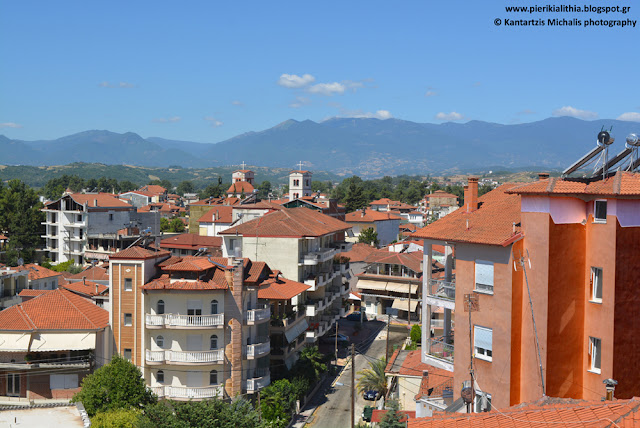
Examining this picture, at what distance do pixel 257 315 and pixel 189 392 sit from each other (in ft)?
17.1

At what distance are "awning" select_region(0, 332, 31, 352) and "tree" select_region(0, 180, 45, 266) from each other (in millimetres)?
56196

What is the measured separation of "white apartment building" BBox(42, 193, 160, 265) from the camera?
276ft

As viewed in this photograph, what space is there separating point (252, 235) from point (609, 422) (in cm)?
3560

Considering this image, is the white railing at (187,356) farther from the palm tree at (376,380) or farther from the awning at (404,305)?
the awning at (404,305)

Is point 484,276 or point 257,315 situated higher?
point 484,276

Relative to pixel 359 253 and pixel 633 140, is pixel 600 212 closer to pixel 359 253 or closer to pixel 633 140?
pixel 633 140

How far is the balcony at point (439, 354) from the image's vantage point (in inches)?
945

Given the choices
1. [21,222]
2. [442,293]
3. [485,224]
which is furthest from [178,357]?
[21,222]

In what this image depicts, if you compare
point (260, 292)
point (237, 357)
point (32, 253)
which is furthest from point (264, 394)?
point (32, 253)

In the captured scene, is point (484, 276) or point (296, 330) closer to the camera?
point (484, 276)

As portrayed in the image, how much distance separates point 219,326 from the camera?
3406cm

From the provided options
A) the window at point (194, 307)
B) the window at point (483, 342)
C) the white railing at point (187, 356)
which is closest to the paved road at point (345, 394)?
the white railing at point (187, 356)

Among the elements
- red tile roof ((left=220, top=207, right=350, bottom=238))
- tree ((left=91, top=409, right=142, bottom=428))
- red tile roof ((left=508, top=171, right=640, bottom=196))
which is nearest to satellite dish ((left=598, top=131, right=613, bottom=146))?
red tile roof ((left=508, top=171, right=640, bottom=196))

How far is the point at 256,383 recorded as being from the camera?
36.0m
